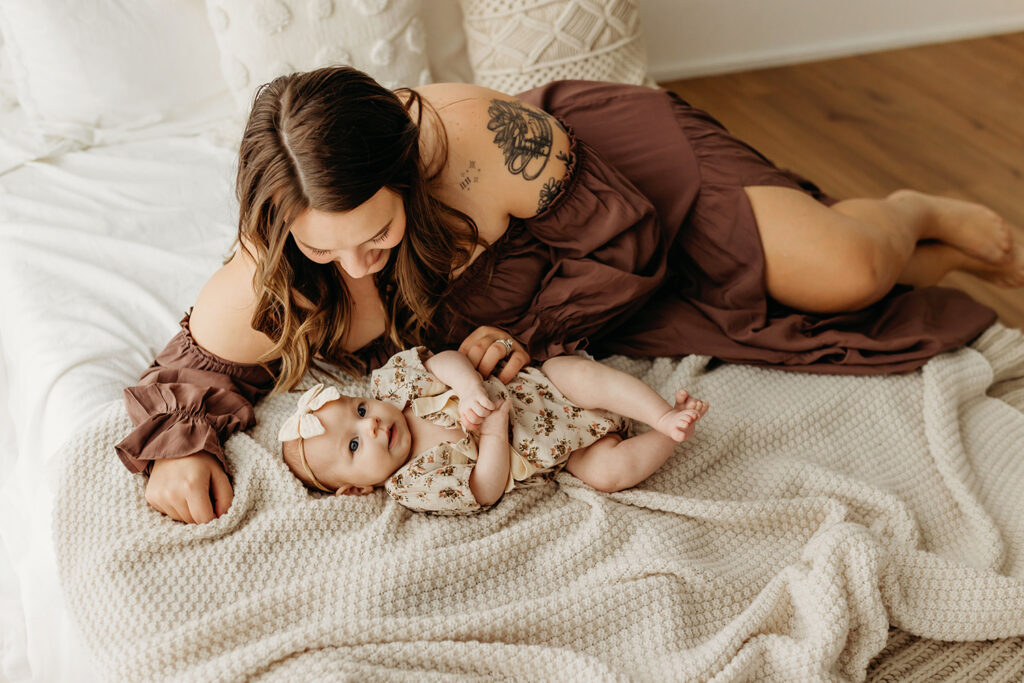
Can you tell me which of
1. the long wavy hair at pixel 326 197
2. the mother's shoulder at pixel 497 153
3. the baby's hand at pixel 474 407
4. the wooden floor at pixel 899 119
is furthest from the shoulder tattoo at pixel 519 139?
the wooden floor at pixel 899 119

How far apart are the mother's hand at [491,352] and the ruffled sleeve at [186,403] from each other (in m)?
0.35

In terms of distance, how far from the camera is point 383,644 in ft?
3.43

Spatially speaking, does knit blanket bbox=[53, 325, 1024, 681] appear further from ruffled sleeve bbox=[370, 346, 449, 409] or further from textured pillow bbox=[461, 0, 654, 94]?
textured pillow bbox=[461, 0, 654, 94]

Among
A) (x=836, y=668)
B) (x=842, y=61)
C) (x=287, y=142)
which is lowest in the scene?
(x=836, y=668)

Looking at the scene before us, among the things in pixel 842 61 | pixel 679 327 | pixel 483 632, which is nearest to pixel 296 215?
pixel 483 632

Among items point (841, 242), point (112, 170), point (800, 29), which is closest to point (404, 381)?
point (841, 242)

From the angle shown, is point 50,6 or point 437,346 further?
point 50,6

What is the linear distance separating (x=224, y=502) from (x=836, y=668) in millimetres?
904

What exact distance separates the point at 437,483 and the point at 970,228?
1245mm

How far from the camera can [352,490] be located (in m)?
1.27

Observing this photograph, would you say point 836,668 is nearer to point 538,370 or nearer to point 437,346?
point 538,370

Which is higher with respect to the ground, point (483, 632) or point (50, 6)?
point (50, 6)

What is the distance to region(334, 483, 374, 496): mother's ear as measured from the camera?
1.25 meters

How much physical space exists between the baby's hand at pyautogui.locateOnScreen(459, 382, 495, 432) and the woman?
0.12m
